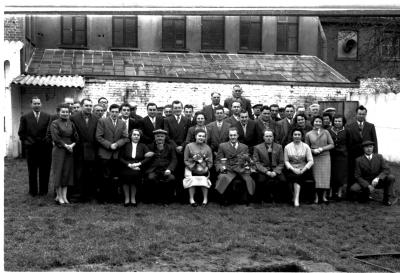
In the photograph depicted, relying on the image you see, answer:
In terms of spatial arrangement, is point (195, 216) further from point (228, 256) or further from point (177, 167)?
point (228, 256)

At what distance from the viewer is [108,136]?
8797 mm

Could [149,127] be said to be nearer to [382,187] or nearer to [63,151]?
[63,151]

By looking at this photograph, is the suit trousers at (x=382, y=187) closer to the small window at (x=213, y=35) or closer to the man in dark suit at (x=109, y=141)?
the man in dark suit at (x=109, y=141)

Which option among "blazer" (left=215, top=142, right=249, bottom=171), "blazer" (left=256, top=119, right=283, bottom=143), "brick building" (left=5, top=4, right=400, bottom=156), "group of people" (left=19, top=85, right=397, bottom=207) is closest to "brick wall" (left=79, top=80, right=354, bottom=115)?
"brick building" (left=5, top=4, right=400, bottom=156)

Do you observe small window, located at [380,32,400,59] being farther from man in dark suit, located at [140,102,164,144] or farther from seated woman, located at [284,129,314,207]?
man in dark suit, located at [140,102,164,144]

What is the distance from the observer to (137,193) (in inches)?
364

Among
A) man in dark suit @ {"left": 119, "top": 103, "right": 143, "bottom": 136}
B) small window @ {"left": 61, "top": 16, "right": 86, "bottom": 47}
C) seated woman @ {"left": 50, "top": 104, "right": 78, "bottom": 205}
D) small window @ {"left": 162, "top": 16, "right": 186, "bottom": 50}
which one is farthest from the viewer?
small window @ {"left": 162, "top": 16, "right": 186, "bottom": 50}

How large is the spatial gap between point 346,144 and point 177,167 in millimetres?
3205

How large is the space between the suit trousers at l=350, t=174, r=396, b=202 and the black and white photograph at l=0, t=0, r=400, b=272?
0.02m

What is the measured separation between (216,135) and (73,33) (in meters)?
13.1

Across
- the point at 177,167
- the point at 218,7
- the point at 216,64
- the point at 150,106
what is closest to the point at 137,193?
the point at 177,167

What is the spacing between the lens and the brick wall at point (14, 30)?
15211 millimetres

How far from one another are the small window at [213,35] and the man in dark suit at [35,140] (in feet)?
43.8

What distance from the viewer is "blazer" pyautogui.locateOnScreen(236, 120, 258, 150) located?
9.44m
